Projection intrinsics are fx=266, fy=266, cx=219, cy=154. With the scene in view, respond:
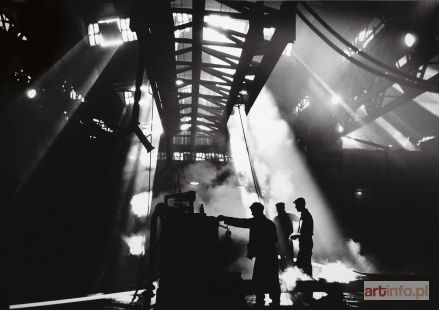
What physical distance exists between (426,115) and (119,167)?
15.6 metres

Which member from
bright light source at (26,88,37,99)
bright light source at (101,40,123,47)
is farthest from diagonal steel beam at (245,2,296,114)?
bright light source at (101,40,123,47)

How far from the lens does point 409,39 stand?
18.2ft

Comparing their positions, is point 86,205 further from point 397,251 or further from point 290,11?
point 397,251

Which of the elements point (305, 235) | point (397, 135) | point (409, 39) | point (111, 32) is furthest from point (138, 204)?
point (397, 135)

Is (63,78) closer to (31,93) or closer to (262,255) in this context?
(31,93)

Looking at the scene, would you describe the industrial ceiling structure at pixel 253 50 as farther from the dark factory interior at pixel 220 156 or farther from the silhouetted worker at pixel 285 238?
the silhouetted worker at pixel 285 238

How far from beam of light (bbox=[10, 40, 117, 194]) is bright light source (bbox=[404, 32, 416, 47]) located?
1070 centimetres

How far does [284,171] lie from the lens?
567 inches

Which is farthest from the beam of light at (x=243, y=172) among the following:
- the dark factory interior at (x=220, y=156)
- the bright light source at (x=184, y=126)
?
the bright light source at (x=184, y=126)

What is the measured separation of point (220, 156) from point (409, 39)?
33.1 ft

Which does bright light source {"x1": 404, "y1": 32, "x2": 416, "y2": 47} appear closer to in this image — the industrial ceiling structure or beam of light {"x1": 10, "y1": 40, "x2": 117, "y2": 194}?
the industrial ceiling structure

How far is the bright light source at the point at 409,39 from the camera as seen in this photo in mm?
5465

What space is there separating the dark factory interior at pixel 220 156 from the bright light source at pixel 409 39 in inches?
1.2

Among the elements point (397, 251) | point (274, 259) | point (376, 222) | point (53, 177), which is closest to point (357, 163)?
point (376, 222)
